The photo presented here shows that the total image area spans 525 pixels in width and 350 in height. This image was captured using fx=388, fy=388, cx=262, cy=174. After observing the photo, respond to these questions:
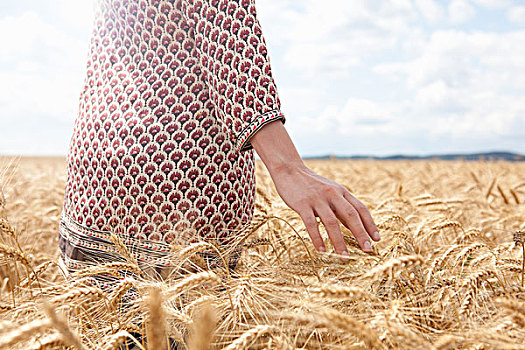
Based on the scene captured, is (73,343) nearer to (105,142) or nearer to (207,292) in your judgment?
(207,292)

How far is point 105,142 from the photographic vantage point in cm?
122

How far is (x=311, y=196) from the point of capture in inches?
37.3

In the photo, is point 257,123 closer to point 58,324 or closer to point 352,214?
point 352,214

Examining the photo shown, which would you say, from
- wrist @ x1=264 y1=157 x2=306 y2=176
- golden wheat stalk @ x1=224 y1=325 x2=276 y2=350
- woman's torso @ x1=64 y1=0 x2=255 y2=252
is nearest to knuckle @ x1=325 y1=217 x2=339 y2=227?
wrist @ x1=264 y1=157 x2=306 y2=176

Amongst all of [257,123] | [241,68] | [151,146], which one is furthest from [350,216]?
[151,146]

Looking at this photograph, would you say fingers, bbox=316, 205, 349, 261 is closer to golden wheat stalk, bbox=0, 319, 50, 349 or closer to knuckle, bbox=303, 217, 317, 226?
knuckle, bbox=303, 217, 317, 226

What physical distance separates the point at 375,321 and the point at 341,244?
0.69ft

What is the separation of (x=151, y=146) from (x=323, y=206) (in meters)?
0.58

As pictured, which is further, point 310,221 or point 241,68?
point 241,68

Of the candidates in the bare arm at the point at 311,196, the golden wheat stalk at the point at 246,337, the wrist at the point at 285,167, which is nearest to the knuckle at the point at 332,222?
the bare arm at the point at 311,196

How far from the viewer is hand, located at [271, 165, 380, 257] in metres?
0.94

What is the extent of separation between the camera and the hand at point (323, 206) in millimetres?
942

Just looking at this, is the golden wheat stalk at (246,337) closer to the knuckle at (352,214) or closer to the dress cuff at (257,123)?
the knuckle at (352,214)

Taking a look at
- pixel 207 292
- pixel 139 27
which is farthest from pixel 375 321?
pixel 139 27
